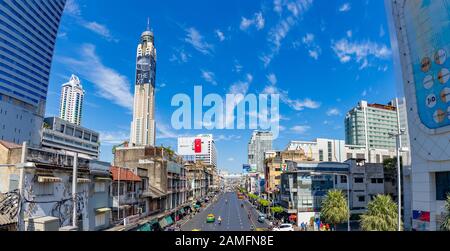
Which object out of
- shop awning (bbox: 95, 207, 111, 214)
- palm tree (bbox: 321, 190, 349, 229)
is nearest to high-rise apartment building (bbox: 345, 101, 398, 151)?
palm tree (bbox: 321, 190, 349, 229)

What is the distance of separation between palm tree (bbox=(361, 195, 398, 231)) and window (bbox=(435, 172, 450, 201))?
568 cm

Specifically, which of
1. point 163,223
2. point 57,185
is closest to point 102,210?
point 57,185

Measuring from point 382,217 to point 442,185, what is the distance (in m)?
7.51

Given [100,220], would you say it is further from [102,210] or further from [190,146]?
[190,146]

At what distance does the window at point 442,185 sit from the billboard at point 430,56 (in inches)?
175

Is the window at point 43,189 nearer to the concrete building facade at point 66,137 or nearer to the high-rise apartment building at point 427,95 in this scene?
the high-rise apartment building at point 427,95

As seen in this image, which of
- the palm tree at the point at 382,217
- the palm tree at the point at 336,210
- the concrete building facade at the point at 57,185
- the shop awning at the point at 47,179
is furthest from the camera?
the palm tree at the point at 336,210

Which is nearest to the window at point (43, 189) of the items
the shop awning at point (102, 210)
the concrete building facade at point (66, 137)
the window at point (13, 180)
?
the window at point (13, 180)

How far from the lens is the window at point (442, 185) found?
30.6 metres
